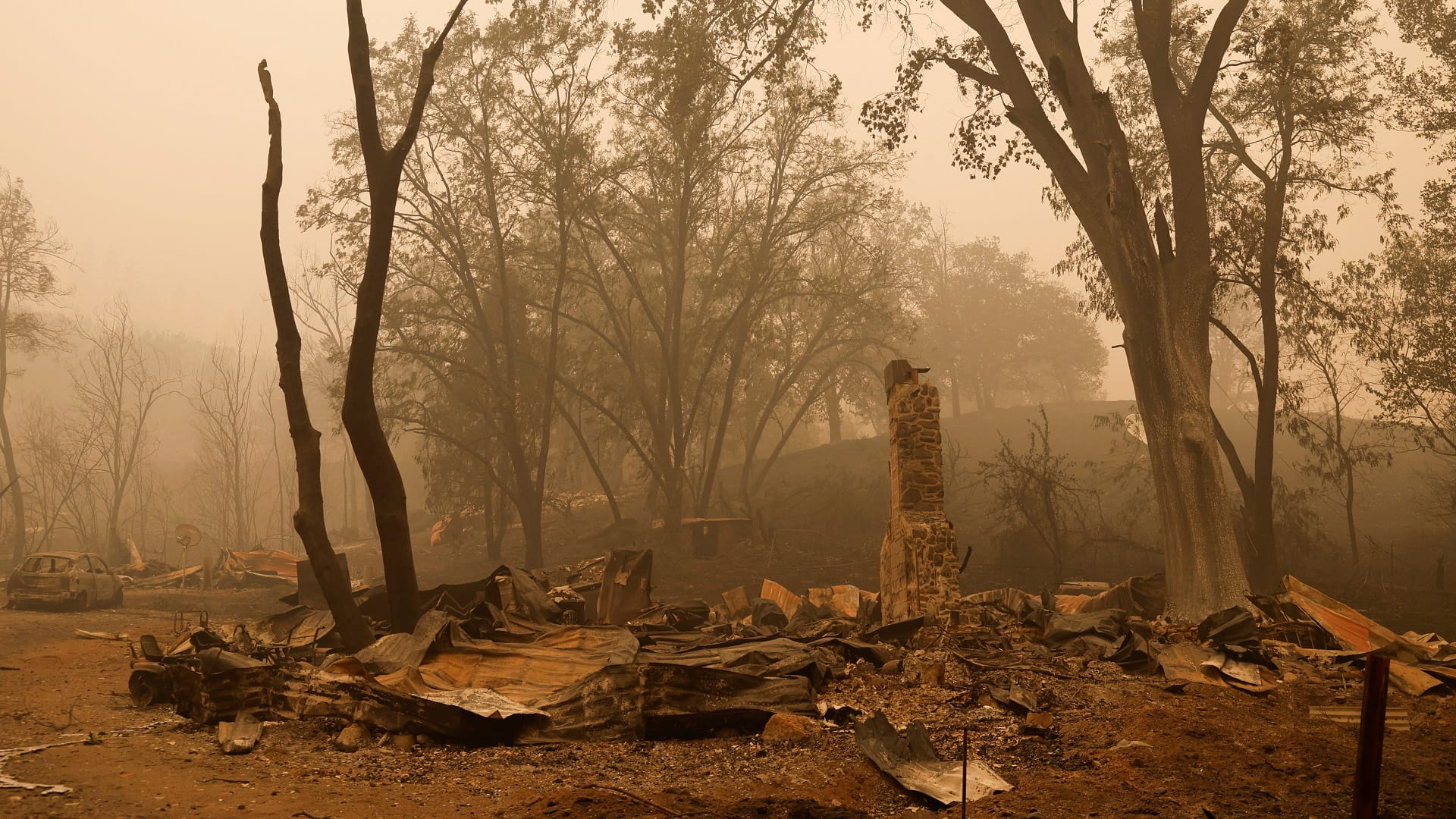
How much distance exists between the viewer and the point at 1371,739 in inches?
88.5

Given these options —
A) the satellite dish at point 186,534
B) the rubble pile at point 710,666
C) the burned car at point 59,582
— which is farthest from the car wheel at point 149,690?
the satellite dish at point 186,534

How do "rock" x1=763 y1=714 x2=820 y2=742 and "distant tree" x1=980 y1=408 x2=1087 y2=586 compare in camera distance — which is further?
"distant tree" x1=980 y1=408 x2=1087 y2=586

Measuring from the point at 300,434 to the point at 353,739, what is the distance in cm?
394

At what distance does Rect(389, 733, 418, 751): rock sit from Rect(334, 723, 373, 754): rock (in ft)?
0.68

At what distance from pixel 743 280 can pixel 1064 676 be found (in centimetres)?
1918

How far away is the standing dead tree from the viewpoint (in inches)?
384

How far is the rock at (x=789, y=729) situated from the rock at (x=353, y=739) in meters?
3.03

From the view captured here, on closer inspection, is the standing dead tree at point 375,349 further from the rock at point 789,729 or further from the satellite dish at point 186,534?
the satellite dish at point 186,534

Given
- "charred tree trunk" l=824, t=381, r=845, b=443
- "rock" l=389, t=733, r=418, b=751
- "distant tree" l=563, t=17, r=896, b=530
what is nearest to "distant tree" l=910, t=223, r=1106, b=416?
"charred tree trunk" l=824, t=381, r=845, b=443

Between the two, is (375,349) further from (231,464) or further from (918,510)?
(231,464)

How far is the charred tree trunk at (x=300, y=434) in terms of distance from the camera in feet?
31.1

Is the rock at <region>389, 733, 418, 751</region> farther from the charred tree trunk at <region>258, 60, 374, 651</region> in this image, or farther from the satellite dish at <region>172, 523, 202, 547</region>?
the satellite dish at <region>172, 523, 202, 547</region>

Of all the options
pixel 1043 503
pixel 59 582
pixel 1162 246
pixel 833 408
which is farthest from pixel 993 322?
pixel 59 582

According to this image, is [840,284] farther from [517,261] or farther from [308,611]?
[308,611]
